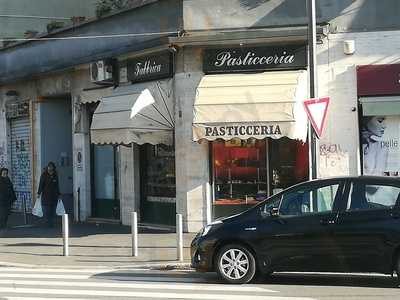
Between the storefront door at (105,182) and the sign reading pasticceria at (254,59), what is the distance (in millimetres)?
4587

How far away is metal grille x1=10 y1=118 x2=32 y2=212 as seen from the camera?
23.1 metres

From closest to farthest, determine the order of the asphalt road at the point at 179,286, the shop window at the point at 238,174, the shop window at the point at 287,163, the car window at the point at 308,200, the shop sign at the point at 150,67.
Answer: the asphalt road at the point at 179,286 → the car window at the point at 308,200 → the shop window at the point at 287,163 → the shop window at the point at 238,174 → the shop sign at the point at 150,67

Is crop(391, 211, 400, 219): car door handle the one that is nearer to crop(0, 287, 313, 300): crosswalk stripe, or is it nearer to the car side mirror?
the car side mirror

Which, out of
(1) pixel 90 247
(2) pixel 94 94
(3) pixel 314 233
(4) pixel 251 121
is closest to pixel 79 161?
(2) pixel 94 94

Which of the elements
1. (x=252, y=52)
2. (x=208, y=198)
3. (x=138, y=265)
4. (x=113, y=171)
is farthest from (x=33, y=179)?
(x=138, y=265)

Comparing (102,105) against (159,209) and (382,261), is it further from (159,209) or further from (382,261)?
(382,261)

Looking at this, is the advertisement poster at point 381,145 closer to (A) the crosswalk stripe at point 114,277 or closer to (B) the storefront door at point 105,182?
(A) the crosswalk stripe at point 114,277

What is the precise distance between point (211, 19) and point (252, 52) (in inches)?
50.8

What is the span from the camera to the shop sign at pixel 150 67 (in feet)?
56.2

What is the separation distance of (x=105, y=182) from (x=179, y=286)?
1047 centimetres

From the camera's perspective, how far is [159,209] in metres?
18.1

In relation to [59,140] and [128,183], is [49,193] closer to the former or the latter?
[128,183]

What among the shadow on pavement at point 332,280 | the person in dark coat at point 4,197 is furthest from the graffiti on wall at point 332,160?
the person in dark coat at point 4,197

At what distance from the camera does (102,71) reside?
1859 cm
